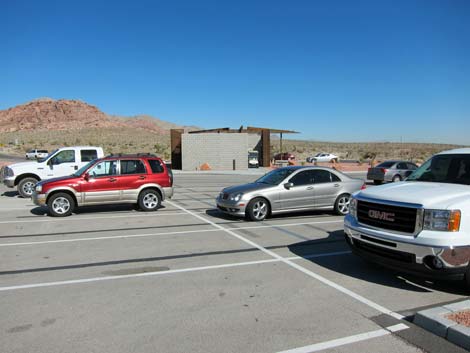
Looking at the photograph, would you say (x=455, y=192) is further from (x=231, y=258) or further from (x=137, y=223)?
(x=137, y=223)

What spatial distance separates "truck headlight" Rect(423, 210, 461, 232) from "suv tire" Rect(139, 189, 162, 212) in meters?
8.61

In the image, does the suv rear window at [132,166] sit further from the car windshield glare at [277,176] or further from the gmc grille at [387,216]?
the gmc grille at [387,216]

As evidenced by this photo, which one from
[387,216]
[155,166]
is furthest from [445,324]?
[155,166]

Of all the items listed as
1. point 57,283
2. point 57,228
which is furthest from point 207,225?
point 57,283

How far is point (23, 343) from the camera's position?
3.72 meters

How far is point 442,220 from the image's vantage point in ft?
15.7

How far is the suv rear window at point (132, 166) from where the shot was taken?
38.4ft

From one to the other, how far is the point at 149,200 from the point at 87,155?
519 centimetres

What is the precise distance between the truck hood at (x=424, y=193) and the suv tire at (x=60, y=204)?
8.34 metres

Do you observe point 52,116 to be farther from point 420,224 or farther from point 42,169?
point 420,224

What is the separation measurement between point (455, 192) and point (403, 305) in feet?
5.56

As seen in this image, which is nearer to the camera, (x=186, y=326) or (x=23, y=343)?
(x=23, y=343)

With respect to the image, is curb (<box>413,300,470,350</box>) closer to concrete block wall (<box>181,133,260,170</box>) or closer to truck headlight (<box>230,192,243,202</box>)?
truck headlight (<box>230,192,243,202</box>)

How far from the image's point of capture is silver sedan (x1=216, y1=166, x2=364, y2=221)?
998 centimetres
